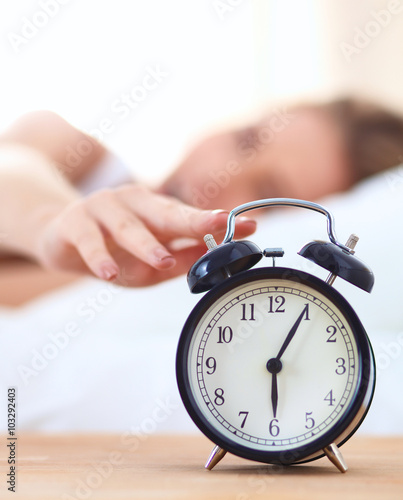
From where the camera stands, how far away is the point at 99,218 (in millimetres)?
1502

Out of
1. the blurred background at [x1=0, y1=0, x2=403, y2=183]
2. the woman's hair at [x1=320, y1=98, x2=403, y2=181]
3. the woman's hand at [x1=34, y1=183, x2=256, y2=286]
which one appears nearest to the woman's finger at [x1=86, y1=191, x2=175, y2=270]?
the woman's hand at [x1=34, y1=183, x2=256, y2=286]

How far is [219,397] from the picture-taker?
2.88 feet

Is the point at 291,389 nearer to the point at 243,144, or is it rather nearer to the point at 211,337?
the point at 211,337

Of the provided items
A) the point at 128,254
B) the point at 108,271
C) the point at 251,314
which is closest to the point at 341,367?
the point at 251,314

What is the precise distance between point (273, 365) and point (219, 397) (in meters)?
0.09

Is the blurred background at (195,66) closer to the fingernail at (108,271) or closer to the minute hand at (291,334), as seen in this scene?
the fingernail at (108,271)

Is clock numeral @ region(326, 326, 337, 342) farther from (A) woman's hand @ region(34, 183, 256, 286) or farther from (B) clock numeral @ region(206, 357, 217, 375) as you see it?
(A) woman's hand @ region(34, 183, 256, 286)

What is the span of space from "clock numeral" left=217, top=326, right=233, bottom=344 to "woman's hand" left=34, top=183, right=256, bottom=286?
1.03ft

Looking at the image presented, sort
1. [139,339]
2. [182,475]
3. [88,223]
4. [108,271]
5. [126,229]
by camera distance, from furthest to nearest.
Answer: [139,339]
[88,223]
[126,229]
[108,271]
[182,475]

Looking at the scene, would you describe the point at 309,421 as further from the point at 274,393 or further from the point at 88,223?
the point at 88,223

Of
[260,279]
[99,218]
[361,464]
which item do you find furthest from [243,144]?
[361,464]

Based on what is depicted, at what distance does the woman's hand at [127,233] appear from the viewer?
1.33 m

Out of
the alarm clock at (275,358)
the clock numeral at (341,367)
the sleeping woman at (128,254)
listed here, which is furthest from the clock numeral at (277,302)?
the sleeping woman at (128,254)

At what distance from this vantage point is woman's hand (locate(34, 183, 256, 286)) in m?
1.33
